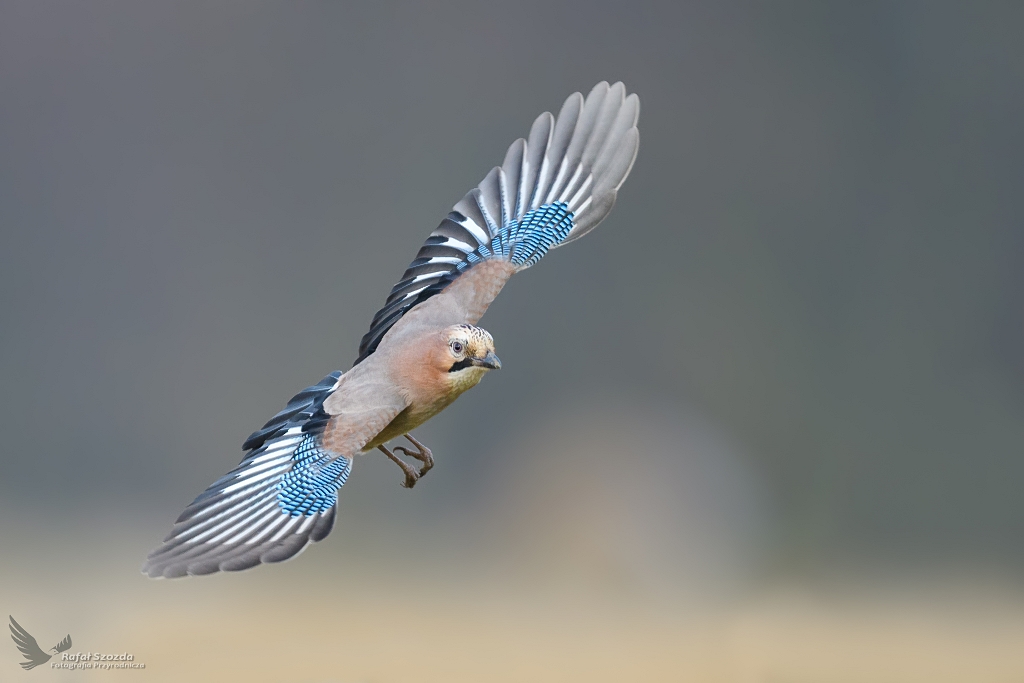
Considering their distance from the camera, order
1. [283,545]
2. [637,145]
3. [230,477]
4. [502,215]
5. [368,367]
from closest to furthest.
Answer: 1. [283,545]
2. [230,477]
3. [368,367]
4. [637,145]
5. [502,215]

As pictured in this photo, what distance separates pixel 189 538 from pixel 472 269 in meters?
0.69

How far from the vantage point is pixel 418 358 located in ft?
4.67

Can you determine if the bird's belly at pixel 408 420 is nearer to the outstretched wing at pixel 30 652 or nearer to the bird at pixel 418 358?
the bird at pixel 418 358

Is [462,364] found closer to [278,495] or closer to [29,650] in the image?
[278,495]

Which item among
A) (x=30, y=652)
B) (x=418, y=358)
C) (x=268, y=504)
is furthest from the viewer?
(x=30, y=652)

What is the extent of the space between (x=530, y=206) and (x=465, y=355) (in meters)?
0.51

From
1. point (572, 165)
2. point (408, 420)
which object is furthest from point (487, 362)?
point (572, 165)

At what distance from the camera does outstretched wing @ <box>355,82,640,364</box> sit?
1659 millimetres

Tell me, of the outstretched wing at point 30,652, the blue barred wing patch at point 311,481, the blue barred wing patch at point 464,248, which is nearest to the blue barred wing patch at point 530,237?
the blue barred wing patch at point 464,248

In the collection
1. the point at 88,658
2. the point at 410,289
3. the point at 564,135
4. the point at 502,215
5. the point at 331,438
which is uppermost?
the point at 564,135

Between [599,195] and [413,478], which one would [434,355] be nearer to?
[413,478]

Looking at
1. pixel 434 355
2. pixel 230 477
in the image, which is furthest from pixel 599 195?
pixel 230 477

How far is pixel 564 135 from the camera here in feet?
5.71

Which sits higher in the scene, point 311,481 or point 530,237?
point 530,237
